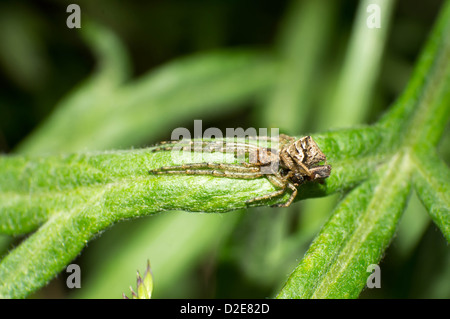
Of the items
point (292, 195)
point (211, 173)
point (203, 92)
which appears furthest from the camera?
point (203, 92)

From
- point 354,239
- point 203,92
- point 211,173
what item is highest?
point 203,92

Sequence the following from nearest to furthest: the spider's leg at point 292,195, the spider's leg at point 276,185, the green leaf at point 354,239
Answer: the green leaf at point 354,239 < the spider's leg at point 276,185 < the spider's leg at point 292,195

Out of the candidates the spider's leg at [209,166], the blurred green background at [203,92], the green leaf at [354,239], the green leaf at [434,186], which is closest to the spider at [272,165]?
the spider's leg at [209,166]

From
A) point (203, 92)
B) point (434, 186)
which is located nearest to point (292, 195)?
point (434, 186)

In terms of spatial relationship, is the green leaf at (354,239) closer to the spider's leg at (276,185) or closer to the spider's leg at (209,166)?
the spider's leg at (276,185)

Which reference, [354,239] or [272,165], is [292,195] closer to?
[272,165]

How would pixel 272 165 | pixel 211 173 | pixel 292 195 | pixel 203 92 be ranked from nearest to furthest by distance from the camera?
1. pixel 211 173
2. pixel 292 195
3. pixel 272 165
4. pixel 203 92
